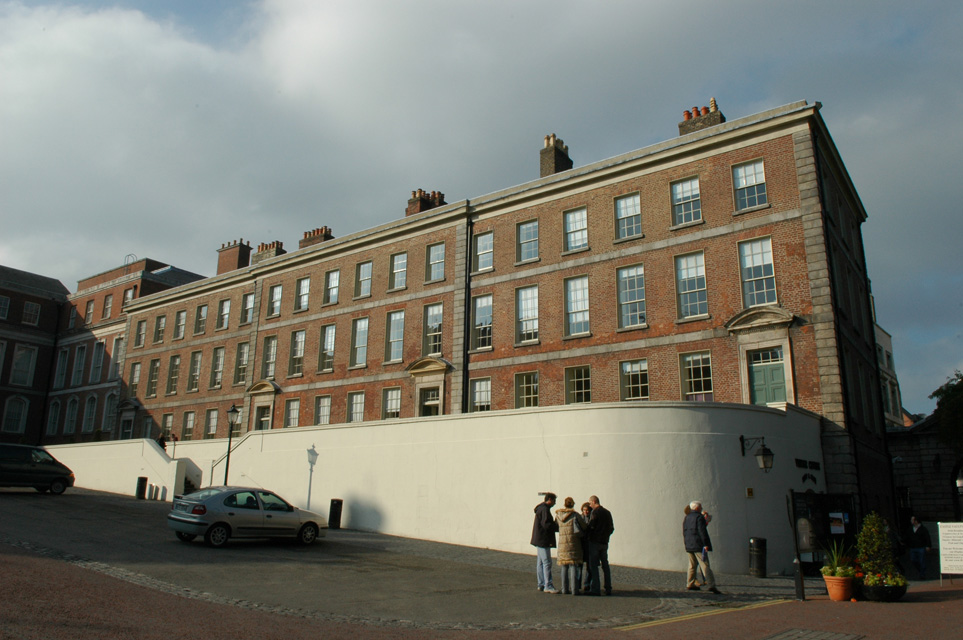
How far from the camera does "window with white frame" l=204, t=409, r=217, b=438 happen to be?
39.2 metres

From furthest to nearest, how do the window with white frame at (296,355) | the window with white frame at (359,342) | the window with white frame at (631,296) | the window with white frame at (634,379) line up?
1. the window with white frame at (296,355)
2. the window with white frame at (359,342)
3. the window with white frame at (631,296)
4. the window with white frame at (634,379)

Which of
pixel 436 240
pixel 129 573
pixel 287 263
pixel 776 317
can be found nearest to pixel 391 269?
pixel 436 240

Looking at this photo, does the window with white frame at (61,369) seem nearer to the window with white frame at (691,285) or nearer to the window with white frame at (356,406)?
the window with white frame at (356,406)

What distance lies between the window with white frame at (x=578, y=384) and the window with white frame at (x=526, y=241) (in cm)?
524

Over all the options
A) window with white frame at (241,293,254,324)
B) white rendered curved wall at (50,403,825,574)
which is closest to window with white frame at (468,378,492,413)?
white rendered curved wall at (50,403,825,574)

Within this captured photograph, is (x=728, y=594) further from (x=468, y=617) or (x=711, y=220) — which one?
(x=711, y=220)

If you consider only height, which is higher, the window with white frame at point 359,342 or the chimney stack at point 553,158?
the chimney stack at point 553,158

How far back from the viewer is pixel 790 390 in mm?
21953

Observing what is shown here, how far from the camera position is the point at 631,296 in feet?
84.6

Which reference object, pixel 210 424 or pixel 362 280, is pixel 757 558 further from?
pixel 210 424

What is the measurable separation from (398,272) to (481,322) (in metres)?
5.87

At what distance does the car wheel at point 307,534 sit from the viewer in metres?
18.4

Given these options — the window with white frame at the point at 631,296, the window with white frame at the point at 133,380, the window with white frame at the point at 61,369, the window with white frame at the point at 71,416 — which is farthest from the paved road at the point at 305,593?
the window with white frame at the point at 61,369

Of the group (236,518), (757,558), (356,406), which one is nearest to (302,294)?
(356,406)
